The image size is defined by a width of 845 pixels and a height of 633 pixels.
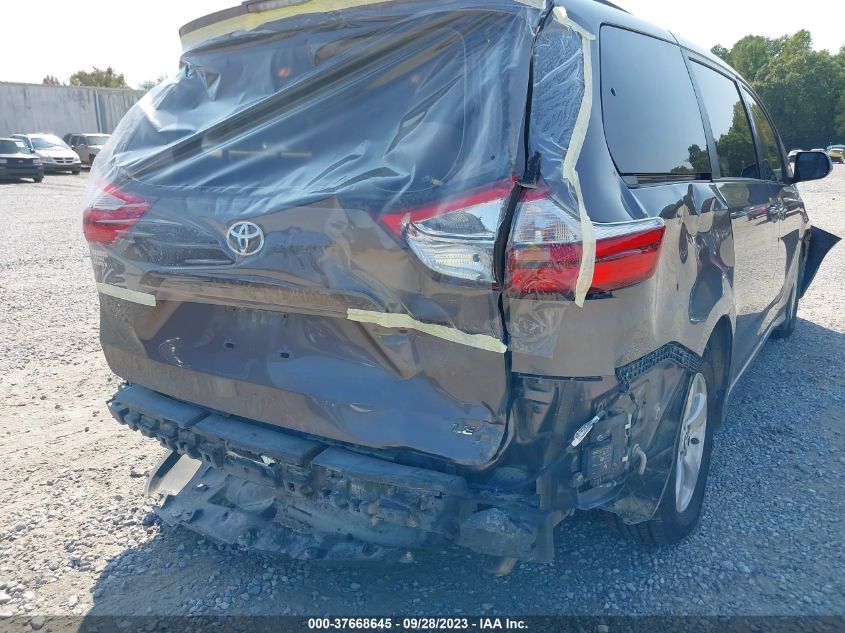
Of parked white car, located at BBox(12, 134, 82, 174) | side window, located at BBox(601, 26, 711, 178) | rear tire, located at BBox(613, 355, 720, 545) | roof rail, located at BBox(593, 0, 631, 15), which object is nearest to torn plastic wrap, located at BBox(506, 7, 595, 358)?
side window, located at BBox(601, 26, 711, 178)

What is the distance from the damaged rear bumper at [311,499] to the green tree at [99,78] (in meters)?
73.4

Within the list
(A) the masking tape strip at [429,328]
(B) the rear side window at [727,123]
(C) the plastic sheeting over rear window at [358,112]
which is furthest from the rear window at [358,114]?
(B) the rear side window at [727,123]

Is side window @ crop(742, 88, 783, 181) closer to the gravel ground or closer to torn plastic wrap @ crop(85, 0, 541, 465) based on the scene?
the gravel ground

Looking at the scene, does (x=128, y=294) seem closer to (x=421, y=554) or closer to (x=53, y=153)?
(x=421, y=554)

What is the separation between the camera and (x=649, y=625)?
2.48 metres

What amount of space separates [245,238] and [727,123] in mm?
2777

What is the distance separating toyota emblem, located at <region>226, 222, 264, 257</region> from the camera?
2.16m

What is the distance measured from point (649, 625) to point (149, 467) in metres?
2.55

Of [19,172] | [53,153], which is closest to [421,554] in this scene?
[19,172]

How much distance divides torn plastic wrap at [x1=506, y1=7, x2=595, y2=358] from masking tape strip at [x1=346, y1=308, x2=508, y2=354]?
0.06 m

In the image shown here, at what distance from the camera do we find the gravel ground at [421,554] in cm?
261

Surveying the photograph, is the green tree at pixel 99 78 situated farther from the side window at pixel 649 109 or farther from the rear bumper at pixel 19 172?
the side window at pixel 649 109

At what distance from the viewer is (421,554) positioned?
2844mm

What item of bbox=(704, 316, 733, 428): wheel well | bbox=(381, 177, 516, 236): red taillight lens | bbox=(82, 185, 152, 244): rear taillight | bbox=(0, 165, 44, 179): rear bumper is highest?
bbox=(381, 177, 516, 236): red taillight lens
